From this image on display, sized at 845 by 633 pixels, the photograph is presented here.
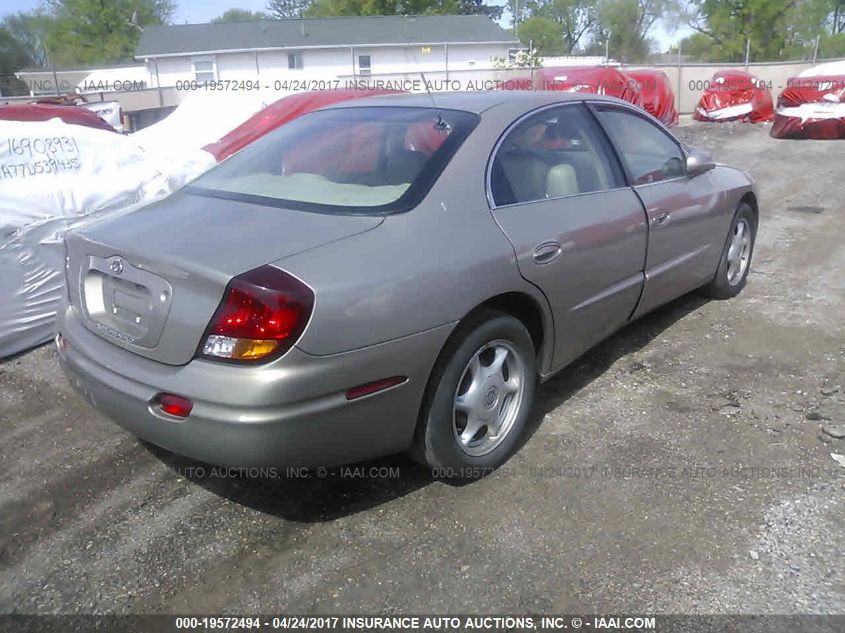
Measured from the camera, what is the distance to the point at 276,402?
2.39m

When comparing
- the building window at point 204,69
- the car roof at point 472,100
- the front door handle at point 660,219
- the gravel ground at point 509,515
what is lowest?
the gravel ground at point 509,515

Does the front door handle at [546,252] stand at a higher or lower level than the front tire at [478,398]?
higher

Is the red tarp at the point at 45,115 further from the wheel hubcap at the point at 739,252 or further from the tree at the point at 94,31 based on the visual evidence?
the tree at the point at 94,31

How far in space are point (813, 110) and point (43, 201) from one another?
15.1 metres

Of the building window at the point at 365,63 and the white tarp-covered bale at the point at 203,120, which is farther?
the building window at the point at 365,63

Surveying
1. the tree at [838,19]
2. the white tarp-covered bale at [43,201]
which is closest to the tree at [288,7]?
the tree at [838,19]

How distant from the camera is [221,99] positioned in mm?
9242

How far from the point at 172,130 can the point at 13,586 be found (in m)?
6.36

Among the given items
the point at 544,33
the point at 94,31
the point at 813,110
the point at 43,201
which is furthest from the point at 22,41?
the point at 43,201

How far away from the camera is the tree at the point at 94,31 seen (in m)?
59.3

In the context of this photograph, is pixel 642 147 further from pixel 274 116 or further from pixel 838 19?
pixel 838 19

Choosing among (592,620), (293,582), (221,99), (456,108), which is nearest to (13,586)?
(293,582)

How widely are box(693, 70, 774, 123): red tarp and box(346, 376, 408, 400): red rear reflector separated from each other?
59.1ft

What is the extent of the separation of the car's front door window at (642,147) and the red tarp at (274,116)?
3.83 m
